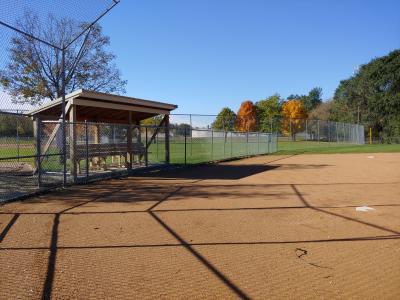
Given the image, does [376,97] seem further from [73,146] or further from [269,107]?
[73,146]

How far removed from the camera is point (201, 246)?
602cm

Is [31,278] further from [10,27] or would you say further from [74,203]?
[10,27]

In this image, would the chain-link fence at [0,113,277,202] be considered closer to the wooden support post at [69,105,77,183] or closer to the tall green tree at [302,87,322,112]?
the wooden support post at [69,105,77,183]

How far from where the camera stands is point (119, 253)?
5672mm

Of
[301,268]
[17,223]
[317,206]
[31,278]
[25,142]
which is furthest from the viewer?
[25,142]

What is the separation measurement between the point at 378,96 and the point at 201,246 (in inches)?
2578

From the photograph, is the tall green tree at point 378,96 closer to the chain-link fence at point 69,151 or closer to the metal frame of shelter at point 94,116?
the chain-link fence at point 69,151

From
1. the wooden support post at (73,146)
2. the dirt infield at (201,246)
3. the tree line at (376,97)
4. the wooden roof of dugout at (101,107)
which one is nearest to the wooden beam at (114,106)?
the wooden roof of dugout at (101,107)

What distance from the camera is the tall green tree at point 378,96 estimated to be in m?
63.5

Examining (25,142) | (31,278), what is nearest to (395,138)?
(25,142)

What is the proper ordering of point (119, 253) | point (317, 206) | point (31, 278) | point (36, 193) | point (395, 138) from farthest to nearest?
1. point (395, 138)
2. point (36, 193)
3. point (317, 206)
4. point (119, 253)
5. point (31, 278)

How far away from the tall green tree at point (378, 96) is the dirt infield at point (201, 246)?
189 feet

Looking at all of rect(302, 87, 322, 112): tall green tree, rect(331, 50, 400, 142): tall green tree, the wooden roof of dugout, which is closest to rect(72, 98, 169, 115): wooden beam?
the wooden roof of dugout

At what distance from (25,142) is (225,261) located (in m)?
13.6
